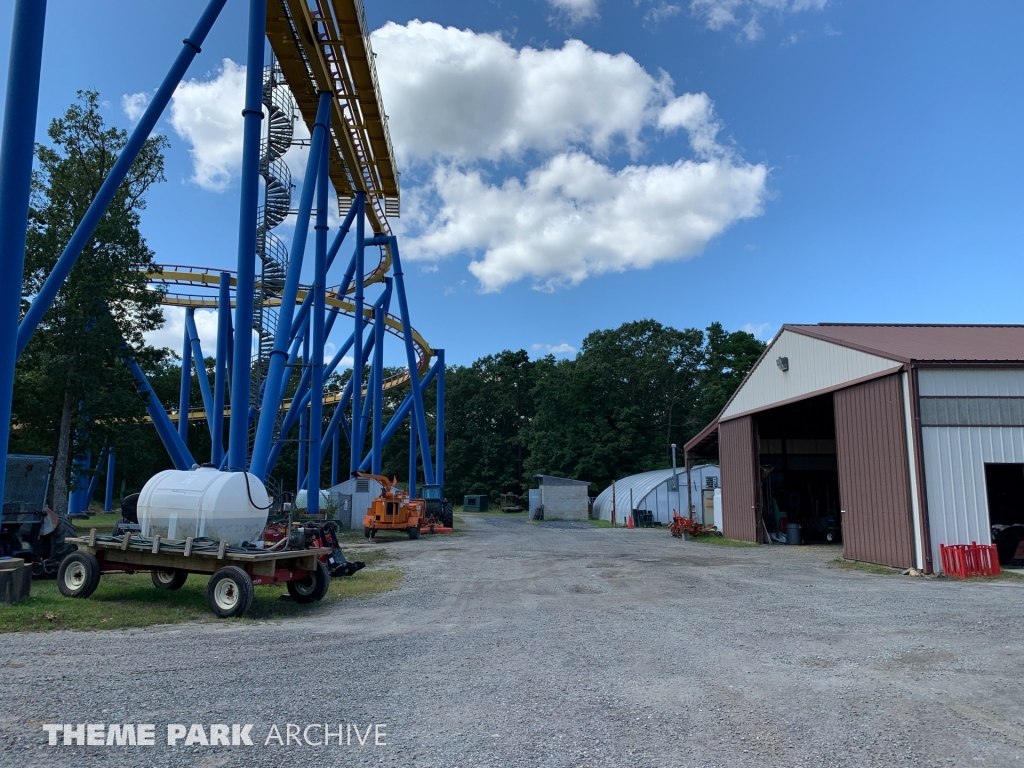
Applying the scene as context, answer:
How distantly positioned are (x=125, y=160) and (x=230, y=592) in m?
9.75

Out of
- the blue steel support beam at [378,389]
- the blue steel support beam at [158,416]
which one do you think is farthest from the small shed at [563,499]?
the blue steel support beam at [158,416]

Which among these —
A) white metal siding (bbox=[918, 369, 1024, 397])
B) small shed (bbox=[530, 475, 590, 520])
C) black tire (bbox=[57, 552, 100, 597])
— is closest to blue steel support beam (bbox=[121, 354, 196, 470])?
black tire (bbox=[57, 552, 100, 597])

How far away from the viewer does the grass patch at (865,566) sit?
15414mm

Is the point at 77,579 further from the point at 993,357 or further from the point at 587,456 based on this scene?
the point at 587,456

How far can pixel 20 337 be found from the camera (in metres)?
11.7

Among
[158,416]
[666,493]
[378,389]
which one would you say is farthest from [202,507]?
[666,493]

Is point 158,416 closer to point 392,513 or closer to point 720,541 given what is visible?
point 392,513

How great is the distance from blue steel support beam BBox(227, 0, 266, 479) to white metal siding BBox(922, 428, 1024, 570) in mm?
15089

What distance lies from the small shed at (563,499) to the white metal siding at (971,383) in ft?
102

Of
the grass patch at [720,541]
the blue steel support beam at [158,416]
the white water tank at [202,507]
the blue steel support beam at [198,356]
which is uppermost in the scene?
the blue steel support beam at [198,356]

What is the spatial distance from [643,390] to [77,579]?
171ft

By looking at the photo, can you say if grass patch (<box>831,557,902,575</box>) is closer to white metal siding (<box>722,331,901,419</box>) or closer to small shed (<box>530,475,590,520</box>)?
white metal siding (<box>722,331,901,419</box>)

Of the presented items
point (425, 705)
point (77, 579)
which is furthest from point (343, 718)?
point (77, 579)

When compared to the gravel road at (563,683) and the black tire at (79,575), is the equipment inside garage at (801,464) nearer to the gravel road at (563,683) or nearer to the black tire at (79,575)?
the gravel road at (563,683)
